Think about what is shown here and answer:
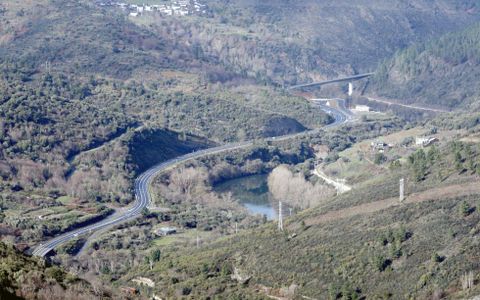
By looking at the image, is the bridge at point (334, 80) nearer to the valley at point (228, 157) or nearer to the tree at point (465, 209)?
the valley at point (228, 157)

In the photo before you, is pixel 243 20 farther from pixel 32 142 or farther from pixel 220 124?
pixel 32 142

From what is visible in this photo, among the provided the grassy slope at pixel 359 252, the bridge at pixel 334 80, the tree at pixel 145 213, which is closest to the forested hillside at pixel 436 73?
the bridge at pixel 334 80

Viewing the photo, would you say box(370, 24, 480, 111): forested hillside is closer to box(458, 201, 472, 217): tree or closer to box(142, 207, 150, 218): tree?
box(142, 207, 150, 218): tree

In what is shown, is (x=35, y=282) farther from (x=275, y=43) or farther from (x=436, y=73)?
(x=275, y=43)

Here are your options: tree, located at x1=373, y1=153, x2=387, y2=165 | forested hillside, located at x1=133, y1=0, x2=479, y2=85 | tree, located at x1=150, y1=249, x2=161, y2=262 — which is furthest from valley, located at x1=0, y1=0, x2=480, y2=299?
tree, located at x1=373, y1=153, x2=387, y2=165

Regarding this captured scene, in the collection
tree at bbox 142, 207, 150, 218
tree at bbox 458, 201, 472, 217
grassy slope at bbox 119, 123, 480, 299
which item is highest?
tree at bbox 458, 201, 472, 217

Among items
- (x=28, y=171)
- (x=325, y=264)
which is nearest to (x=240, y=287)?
(x=325, y=264)

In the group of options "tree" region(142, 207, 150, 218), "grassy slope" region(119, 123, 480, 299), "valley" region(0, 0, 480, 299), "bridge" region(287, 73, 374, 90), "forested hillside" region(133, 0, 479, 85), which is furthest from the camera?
"forested hillside" region(133, 0, 479, 85)
